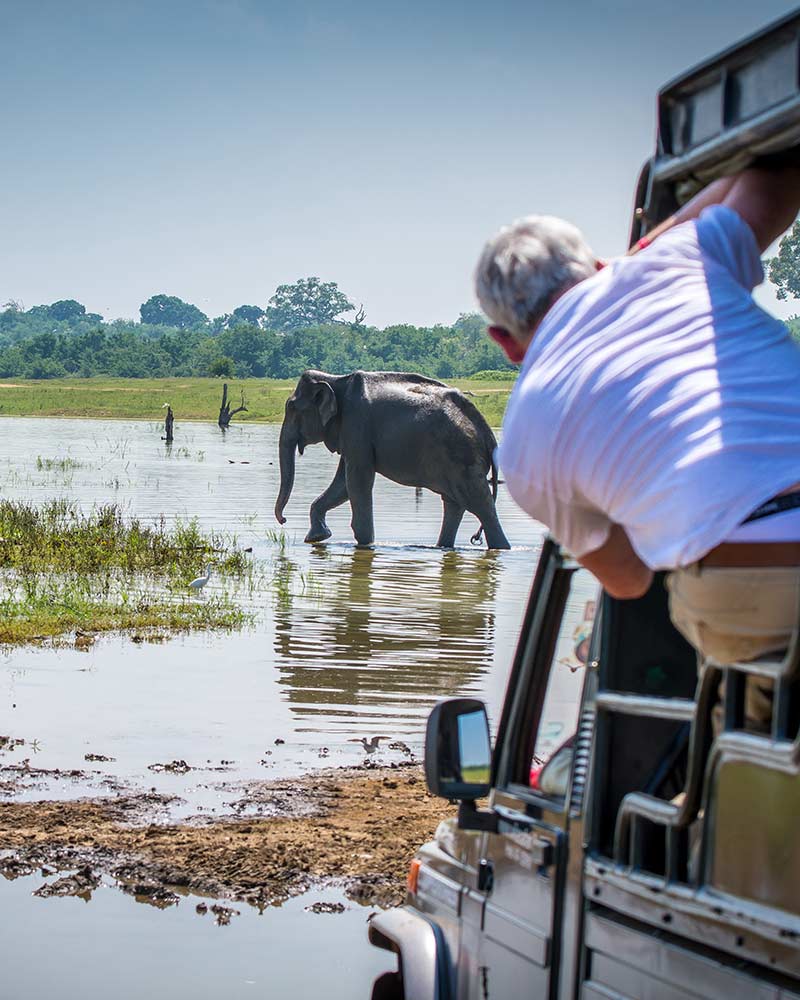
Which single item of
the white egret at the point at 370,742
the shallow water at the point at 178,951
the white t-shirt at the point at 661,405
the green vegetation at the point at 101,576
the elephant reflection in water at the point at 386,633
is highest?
the white t-shirt at the point at 661,405

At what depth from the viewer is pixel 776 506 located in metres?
2.55

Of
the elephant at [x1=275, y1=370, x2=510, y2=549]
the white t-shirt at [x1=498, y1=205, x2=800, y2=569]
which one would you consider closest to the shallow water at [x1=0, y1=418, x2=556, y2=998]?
the elephant at [x1=275, y1=370, x2=510, y2=549]

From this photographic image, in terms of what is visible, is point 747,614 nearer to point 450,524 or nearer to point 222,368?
point 450,524

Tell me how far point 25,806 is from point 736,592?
516 centimetres

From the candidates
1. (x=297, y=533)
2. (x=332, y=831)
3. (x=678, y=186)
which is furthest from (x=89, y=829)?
(x=297, y=533)

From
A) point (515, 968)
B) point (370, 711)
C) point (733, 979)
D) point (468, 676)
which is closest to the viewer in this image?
point (733, 979)

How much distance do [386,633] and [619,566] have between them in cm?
979

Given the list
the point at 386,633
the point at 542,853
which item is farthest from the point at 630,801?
the point at 386,633

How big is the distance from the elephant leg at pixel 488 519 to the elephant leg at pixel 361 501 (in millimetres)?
1367

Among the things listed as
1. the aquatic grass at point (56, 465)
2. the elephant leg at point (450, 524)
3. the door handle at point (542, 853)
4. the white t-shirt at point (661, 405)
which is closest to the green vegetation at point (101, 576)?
the elephant leg at point (450, 524)

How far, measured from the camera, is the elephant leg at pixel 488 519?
21297 millimetres

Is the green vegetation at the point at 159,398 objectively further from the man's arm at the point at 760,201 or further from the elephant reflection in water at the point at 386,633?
the man's arm at the point at 760,201

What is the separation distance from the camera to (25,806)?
706 centimetres

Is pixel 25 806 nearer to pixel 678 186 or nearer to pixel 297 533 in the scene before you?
pixel 678 186
